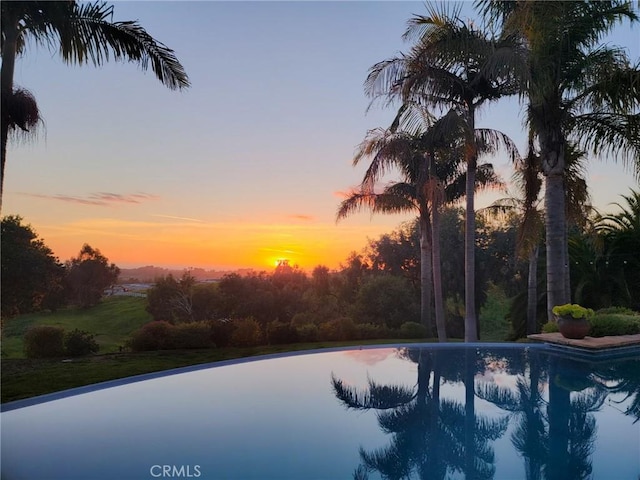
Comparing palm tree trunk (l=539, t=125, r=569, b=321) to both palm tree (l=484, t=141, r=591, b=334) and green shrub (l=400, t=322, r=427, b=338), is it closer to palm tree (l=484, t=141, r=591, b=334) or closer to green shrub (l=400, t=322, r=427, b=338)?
palm tree (l=484, t=141, r=591, b=334)

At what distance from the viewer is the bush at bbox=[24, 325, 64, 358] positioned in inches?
544

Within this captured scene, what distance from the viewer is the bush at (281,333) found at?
18.1m

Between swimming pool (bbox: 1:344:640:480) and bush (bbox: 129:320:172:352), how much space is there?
4475 mm

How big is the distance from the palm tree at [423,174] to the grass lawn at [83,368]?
8196 mm

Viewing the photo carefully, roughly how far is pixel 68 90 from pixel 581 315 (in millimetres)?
16538

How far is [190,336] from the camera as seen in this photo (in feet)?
52.1

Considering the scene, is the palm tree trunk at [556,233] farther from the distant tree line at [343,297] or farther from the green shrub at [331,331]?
the green shrub at [331,331]

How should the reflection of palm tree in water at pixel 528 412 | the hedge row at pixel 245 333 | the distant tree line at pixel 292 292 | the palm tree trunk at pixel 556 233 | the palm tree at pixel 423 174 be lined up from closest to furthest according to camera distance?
the reflection of palm tree in water at pixel 528 412 < the palm tree trunk at pixel 556 233 < the palm tree at pixel 423 174 < the hedge row at pixel 245 333 < the distant tree line at pixel 292 292

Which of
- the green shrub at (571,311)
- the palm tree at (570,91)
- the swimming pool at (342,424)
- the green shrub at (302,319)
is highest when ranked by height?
the palm tree at (570,91)

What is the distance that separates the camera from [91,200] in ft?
53.8

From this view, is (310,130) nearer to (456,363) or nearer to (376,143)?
(376,143)

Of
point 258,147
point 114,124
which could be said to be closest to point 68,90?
point 114,124

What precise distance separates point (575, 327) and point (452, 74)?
8829 millimetres

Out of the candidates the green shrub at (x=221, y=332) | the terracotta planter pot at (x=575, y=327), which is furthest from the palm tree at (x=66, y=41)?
the terracotta planter pot at (x=575, y=327)
